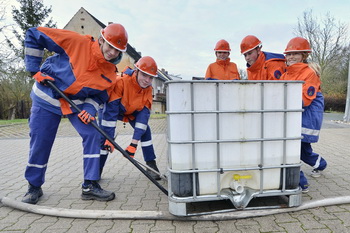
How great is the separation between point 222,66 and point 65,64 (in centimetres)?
210

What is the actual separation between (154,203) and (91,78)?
141 centimetres

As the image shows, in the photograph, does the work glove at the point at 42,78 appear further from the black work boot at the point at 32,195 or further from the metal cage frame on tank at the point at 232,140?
the metal cage frame on tank at the point at 232,140

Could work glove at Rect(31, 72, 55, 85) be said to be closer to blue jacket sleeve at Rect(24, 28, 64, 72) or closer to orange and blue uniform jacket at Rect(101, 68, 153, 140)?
blue jacket sleeve at Rect(24, 28, 64, 72)

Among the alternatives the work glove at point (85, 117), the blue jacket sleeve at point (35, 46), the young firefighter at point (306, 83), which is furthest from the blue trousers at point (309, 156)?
the blue jacket sleeve at point (35, 46)

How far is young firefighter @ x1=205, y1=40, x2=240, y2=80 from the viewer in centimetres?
365

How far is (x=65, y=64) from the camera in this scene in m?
2.62

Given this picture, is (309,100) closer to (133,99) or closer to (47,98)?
(133,99)

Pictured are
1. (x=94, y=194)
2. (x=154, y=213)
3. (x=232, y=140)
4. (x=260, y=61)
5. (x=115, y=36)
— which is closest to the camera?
(x=232, y=140)

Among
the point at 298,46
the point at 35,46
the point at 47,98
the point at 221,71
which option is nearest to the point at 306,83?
the point at 298,46

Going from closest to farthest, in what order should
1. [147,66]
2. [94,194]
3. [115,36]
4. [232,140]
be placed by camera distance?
[232,140]
[115,36]
[94,194]
[147,66]

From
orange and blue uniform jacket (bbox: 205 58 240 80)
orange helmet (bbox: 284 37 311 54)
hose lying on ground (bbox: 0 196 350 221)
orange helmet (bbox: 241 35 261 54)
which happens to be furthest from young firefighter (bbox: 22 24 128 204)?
orange helmet (bbox: 284 37 311 54)

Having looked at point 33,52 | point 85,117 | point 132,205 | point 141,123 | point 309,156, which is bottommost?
point 132,205

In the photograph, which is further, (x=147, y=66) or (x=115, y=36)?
(x=147, y=66)

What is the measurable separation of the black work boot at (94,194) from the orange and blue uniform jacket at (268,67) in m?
2.15
